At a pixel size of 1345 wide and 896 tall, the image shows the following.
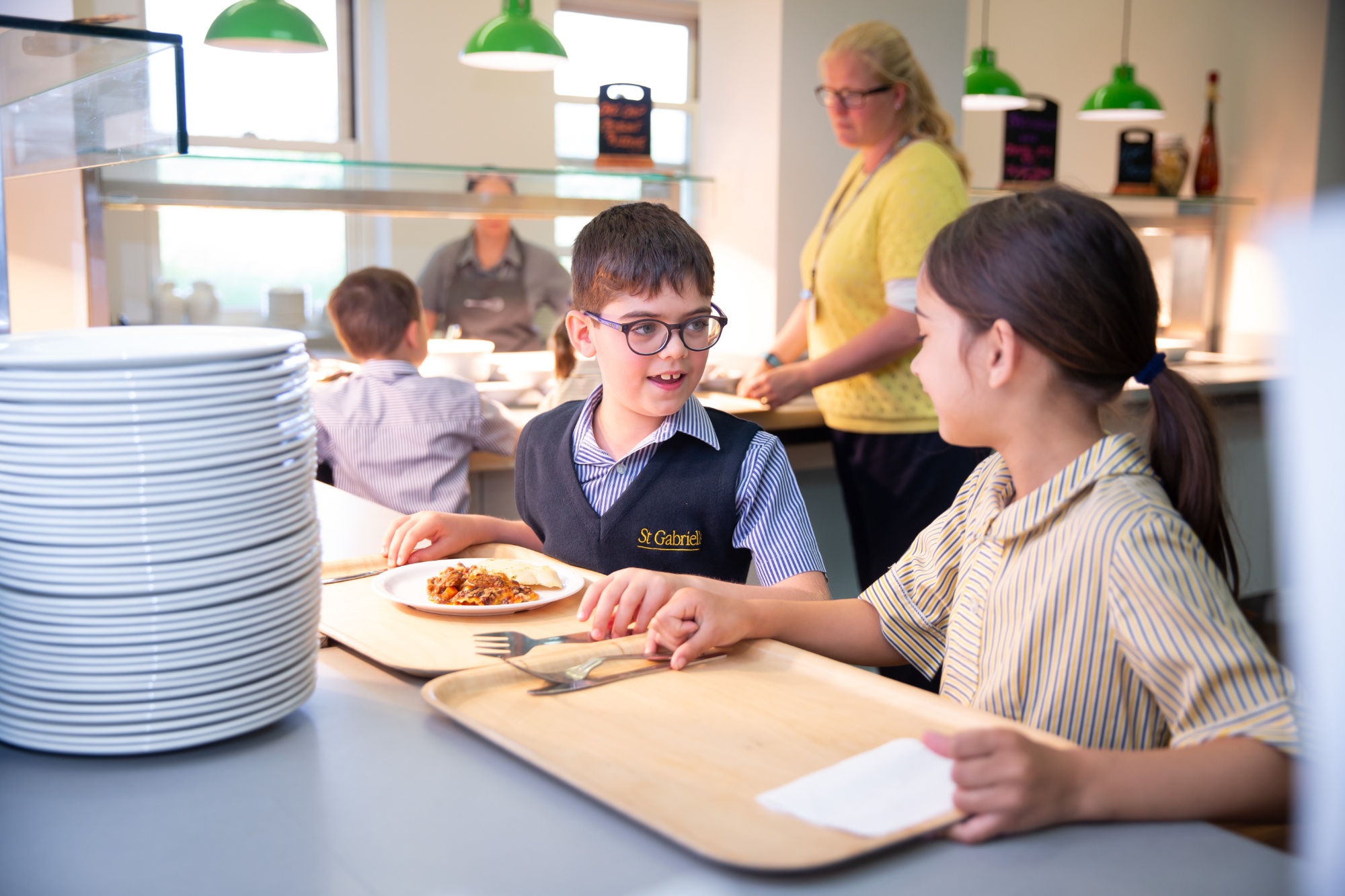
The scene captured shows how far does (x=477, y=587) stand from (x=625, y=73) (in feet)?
16.7

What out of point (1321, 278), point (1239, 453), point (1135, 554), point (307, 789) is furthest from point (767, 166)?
point (1321, 278)

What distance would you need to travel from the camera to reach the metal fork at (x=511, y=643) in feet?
2.96

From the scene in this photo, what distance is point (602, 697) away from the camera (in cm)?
83

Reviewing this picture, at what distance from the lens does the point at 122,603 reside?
69 cm

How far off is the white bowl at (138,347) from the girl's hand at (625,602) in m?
0.32

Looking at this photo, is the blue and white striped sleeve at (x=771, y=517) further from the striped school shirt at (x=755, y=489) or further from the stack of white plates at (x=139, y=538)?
the stack of white plates at (x=139, y=538)

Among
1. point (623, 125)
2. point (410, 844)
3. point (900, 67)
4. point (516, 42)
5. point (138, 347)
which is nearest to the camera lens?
point (410, 844)

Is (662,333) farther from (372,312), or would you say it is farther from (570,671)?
(372,312)

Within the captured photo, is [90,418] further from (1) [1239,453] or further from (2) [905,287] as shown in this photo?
(1) [1239,453]

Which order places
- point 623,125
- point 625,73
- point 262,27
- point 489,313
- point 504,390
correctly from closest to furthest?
1. point 504,390
2. point 623,125
3. point 262,27
4. point 489,313
5. point 625,73

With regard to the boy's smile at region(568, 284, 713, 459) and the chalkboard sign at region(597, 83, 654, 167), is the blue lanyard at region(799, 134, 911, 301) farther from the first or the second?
the boy's smile at region(568, 284, 713, 459)

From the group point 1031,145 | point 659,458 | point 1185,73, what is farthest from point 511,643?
point 1185,73

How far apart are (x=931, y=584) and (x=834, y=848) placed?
539mm

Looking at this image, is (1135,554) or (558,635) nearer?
(1135,554)
